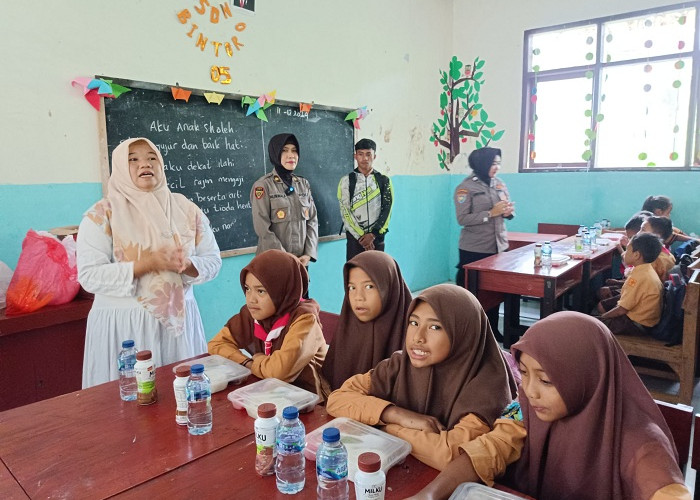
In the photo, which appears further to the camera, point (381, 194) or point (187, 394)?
point (381, 194)

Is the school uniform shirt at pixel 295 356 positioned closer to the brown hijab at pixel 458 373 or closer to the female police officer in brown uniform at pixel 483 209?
the brown hijab at pixel 458 373

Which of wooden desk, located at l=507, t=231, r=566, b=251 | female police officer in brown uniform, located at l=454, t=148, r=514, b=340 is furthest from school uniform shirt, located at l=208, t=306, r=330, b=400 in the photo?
wooden desk, located at l=507, t=231, r=566, b=251

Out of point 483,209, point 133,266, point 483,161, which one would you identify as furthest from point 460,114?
point 133,266

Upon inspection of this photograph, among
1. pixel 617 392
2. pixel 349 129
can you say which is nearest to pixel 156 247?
pixel 617 392

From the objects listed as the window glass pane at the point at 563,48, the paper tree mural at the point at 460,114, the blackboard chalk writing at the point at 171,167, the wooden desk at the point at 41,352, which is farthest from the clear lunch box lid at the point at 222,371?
the window glass pane at the point at 563,48

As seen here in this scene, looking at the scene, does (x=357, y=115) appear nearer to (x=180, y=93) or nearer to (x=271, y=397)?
(x=180, y=93)

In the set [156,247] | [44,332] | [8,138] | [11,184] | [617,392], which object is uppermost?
[8,138]

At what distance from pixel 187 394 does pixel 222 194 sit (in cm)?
241

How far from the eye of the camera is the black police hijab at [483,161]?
12.9ft

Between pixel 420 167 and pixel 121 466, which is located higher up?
pixel 420 167

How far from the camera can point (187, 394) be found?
4.37ft

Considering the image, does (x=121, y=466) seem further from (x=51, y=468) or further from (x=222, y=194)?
(x=222, y=194)

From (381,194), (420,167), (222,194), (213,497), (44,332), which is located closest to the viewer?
(213,497)

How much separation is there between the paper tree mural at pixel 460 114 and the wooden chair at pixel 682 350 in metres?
3.49
